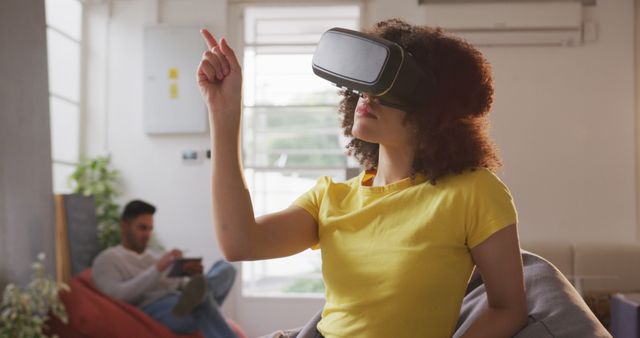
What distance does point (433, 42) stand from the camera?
1.04 m

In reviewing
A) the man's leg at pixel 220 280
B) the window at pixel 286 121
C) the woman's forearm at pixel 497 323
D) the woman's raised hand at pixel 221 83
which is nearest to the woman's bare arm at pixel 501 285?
the woman's forearm at pixel 497 323

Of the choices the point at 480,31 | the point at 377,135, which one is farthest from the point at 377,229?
the point at 480,31

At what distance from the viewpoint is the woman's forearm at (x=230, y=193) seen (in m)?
0.98

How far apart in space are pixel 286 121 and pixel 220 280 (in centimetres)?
152

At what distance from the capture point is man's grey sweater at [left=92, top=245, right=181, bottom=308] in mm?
4445

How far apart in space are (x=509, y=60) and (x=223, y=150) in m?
4.88

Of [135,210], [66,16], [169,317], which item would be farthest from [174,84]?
[169,317]

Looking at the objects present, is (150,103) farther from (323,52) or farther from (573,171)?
(323,52)

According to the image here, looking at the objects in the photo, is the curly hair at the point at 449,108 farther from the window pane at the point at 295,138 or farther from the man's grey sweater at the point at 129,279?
the window pane at the point at 295,138

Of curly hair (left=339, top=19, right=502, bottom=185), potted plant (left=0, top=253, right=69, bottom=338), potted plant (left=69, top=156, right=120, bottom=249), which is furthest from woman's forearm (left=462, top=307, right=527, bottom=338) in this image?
potted plant (left=69, top=156, right=120, bottom=249)

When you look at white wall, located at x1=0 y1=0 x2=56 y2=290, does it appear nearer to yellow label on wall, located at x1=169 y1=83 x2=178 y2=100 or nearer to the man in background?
the man in background

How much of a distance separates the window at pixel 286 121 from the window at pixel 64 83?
1215mm

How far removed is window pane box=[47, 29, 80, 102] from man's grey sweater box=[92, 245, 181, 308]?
1.38 metres

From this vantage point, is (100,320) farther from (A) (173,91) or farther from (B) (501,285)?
(B) (501,285)
